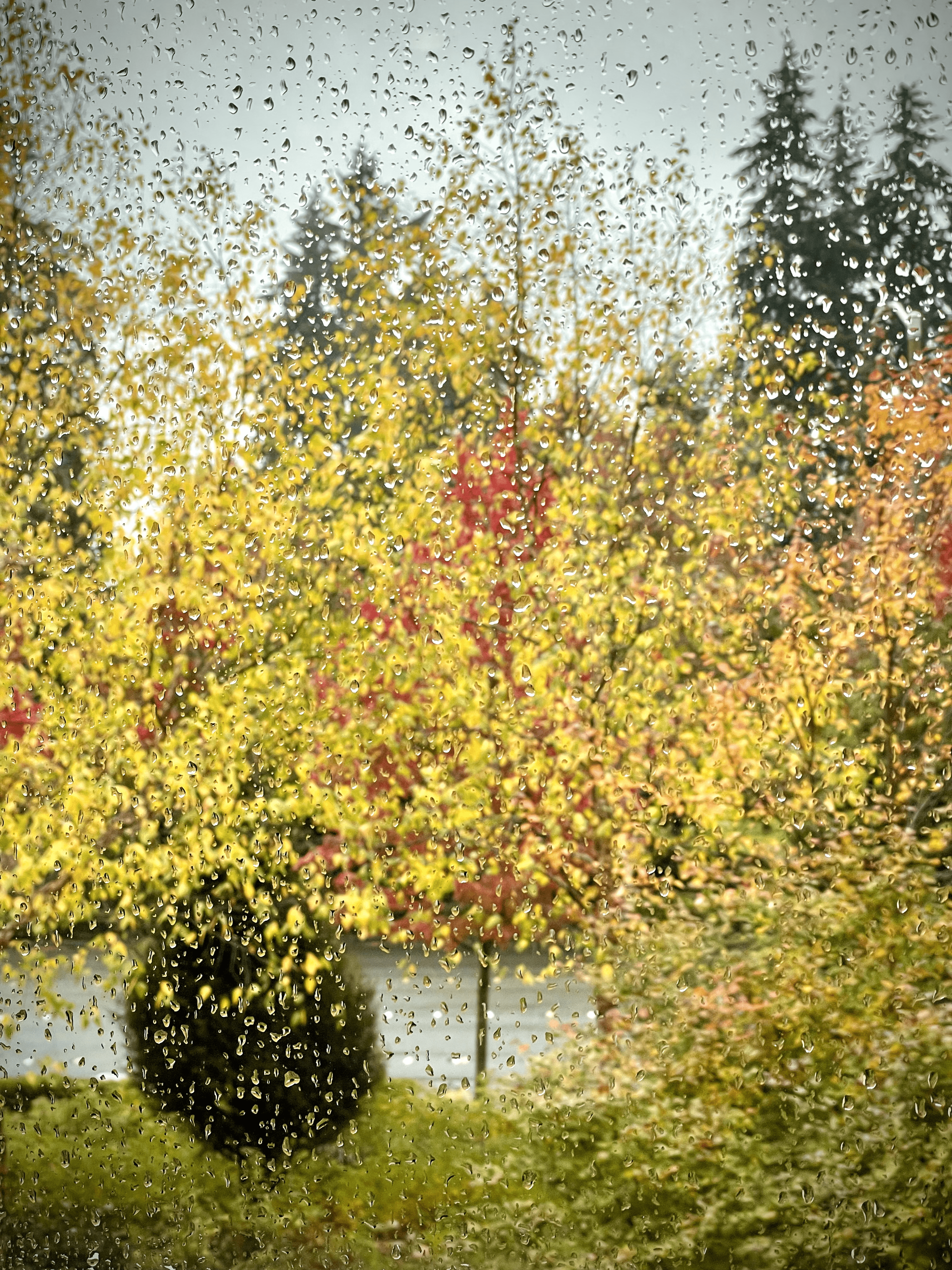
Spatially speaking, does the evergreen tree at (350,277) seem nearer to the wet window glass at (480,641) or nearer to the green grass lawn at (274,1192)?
the wet window glass at (480,641)

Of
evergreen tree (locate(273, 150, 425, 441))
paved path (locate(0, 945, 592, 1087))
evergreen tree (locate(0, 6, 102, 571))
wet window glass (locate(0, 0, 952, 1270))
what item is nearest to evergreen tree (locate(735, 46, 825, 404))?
wet window glass (locate(0, 0, 952, 1270))

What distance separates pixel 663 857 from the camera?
67.8 inches

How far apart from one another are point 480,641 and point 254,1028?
0.82 metres

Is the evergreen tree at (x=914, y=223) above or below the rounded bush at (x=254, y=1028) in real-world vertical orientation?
above

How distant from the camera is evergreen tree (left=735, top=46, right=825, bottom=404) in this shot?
174 centimetres

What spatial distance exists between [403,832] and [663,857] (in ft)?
1.51

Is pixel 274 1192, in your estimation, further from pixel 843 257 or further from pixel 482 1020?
pixel 843 257

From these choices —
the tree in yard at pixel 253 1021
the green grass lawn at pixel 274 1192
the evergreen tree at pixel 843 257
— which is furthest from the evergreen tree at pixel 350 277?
the green grass lawn at pixel 274 1192

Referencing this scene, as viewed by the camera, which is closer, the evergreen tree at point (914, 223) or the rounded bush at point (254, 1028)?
the evergreen tree at point (914, 223)

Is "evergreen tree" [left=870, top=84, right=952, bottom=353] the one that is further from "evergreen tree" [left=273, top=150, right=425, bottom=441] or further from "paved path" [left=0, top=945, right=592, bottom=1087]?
"paved path" [left=0, top=945, right=592, bottom=1087]

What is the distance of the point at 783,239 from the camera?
69.8 inches

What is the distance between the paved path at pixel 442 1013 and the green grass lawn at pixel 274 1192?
5 cm

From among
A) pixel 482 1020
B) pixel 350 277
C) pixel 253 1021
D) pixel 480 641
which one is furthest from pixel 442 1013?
pixel 350 277

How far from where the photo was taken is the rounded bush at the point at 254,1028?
1917 millimetres
